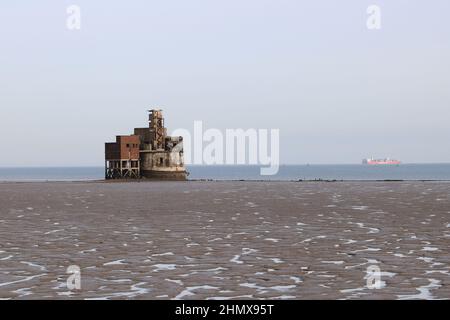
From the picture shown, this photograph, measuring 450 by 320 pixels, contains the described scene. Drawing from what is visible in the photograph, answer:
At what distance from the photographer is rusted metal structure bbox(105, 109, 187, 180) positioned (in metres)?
118

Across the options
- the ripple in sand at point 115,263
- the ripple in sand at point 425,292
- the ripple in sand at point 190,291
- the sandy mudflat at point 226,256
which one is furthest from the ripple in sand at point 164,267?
the ripple in sand at point 425,292

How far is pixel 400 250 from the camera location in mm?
18625

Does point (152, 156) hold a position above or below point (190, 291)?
above

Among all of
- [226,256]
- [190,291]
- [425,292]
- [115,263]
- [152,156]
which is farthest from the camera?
[152,156]

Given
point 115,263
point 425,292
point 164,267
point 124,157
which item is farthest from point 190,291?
point 124,157

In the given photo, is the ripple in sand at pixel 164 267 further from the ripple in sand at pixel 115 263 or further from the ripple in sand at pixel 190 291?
the ripple in sand at pixel 190 291

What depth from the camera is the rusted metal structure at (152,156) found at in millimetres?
117750

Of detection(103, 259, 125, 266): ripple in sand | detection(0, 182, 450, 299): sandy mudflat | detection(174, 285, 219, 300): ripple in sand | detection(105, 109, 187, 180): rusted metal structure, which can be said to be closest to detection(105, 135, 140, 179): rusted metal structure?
detection(105, 109, 187, 180): rusted metal structure

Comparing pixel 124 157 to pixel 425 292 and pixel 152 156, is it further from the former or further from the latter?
pixel 425 292

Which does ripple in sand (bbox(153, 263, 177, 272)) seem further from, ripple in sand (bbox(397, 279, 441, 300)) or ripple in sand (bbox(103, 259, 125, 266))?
ripple in sand (bbox(397, 279, 441, 300))

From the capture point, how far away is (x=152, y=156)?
120 meters
